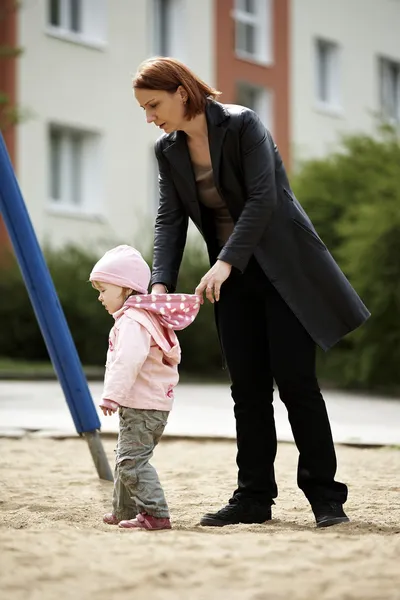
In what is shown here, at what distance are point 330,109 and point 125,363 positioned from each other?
25.2 meters

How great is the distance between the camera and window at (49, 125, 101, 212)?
22609 millimetres

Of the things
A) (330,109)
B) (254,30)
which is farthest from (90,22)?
(330,109)

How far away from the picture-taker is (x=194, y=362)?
55.5 feet

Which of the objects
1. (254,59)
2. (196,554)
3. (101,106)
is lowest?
(196,554)

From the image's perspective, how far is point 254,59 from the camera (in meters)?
26.3

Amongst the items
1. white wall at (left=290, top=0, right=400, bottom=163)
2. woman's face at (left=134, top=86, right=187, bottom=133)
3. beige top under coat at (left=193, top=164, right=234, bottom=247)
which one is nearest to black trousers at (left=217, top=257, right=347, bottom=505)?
beige top under coat at (left=193, top=164, right=234, bottom=247)

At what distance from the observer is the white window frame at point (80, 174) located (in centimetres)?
2259

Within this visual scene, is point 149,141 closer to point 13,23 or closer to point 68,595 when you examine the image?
point 13,23

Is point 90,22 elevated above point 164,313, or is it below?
above

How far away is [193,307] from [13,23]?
1771cm

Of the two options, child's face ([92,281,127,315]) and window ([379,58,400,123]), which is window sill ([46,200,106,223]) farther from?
child's face ([92,281,127,315])

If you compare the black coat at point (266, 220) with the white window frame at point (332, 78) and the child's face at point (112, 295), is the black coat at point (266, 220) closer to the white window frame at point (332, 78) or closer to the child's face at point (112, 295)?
the child's face at point (112, 295)

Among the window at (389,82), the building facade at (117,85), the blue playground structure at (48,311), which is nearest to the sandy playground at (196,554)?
the blue playground structure at (48,311)

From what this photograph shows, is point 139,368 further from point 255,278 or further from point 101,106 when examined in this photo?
point 101,106
